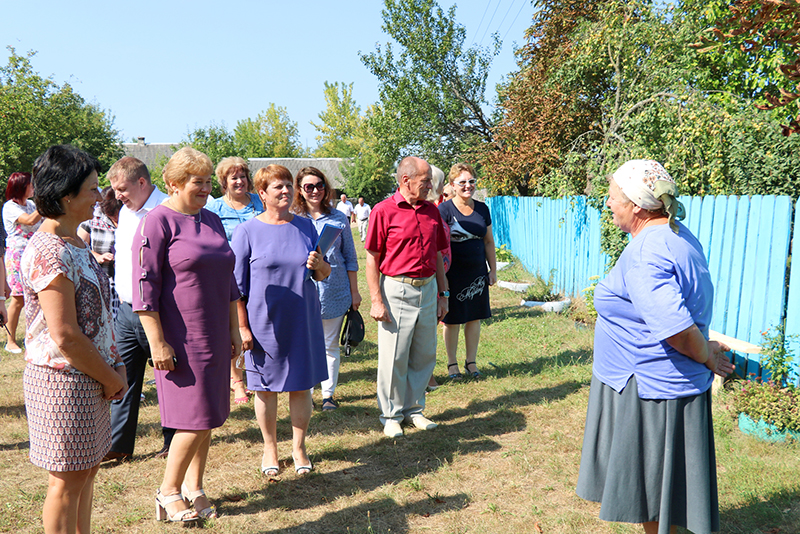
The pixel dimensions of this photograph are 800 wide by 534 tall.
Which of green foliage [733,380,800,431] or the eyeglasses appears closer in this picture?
green foliage [733,380,800,431]

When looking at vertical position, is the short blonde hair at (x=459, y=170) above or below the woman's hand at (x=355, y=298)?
above

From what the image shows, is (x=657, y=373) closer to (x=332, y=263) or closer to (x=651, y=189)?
(x=651, y=189)

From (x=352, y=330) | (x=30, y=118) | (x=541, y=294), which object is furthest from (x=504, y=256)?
(x=30, y=118)

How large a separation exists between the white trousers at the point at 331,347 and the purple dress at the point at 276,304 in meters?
1.19

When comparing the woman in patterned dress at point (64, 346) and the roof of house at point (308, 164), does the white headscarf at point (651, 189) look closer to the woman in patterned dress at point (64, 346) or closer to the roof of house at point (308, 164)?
the woman in patterned dress at point (64, 346)

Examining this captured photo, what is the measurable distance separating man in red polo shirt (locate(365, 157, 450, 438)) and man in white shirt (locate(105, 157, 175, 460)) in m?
1.62

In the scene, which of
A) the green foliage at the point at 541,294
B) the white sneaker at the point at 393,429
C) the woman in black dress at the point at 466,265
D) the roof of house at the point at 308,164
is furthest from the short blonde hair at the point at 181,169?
the roof of house at the point at 308,164

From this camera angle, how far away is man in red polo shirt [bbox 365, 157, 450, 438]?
441 centimetres

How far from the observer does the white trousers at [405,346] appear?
4465mm

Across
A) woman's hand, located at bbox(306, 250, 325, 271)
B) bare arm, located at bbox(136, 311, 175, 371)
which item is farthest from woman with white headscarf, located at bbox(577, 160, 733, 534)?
bare arm, located at bbox(136, 311, 175, 371)

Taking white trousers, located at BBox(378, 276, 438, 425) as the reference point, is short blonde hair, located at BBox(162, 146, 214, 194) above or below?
above

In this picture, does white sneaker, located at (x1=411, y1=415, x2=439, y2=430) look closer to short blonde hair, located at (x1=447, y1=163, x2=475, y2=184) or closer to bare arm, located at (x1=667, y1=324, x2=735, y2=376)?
short blonde hair, located at (x1=447, y1=163, x2=475, y2=184)

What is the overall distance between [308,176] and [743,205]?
371 centimetres

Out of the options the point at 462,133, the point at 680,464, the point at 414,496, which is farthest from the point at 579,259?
the point at 462,133
